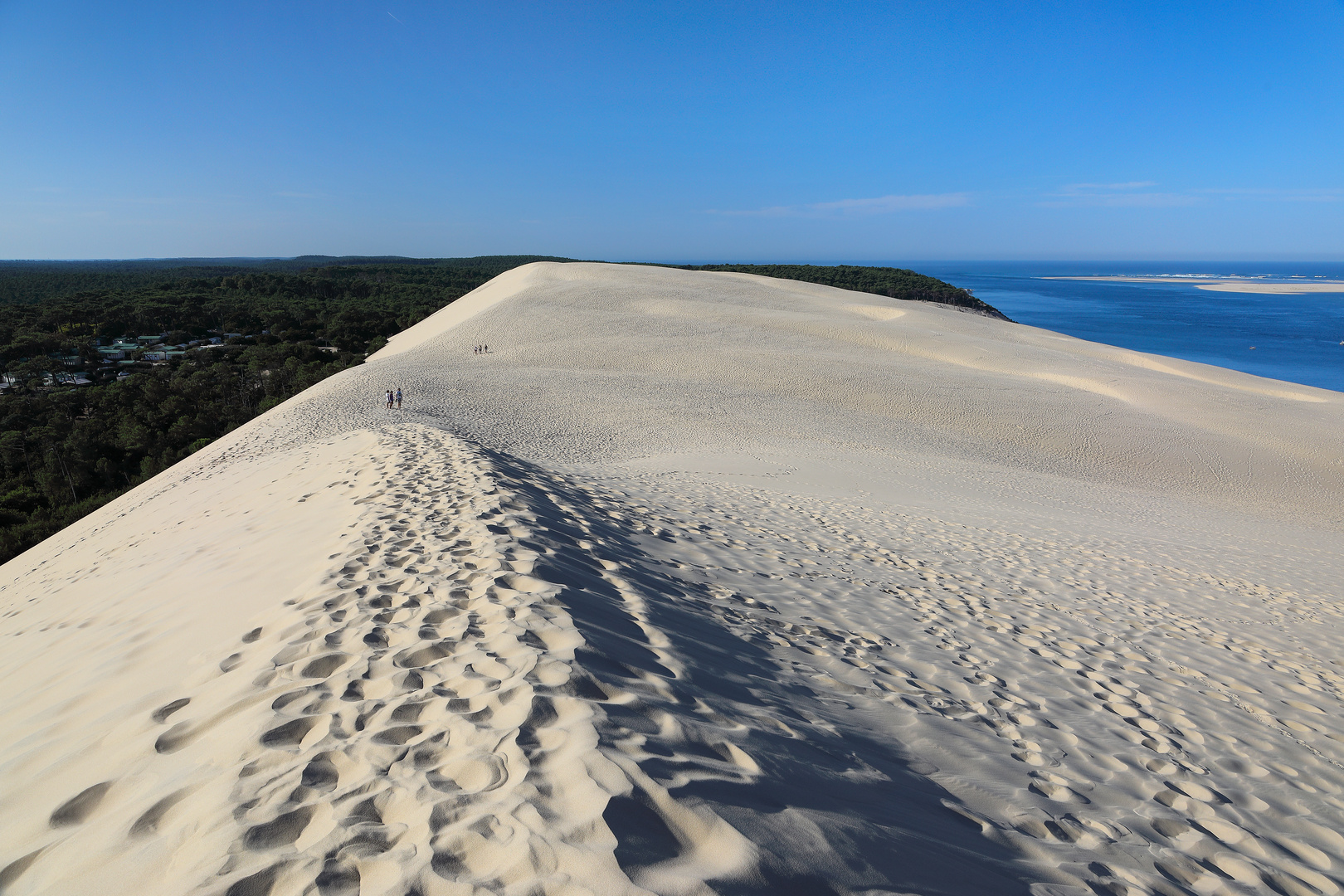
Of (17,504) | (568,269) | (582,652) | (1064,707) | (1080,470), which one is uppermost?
(568,269)

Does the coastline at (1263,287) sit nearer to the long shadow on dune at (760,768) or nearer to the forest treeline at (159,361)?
the forest treeline at (159,361)

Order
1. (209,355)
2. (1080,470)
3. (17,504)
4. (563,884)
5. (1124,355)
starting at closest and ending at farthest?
(563,884) < (1080,470) < (17,504) < (1124,355) < (209,355)

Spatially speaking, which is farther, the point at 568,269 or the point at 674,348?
the point at 568,269

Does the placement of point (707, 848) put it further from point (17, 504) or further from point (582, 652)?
point (17, 504)

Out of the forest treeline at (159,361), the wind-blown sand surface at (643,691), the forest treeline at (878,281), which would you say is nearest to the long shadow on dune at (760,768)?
the wind-blown sand surface at (643,691)

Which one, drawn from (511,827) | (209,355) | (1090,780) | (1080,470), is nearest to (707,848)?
(511,827)

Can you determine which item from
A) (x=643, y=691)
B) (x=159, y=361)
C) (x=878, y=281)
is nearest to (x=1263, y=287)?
(x=878, y=281)

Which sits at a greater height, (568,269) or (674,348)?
(568,269)
